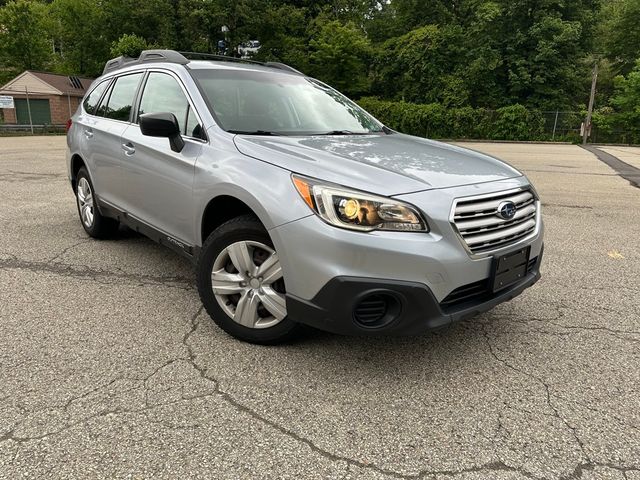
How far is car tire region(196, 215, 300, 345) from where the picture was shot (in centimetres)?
278

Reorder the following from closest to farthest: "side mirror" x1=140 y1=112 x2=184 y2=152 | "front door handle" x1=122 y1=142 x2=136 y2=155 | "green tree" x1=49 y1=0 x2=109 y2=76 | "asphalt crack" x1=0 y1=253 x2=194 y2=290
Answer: "side mirror" x1=140 y1=112 x2=184 y2=152
"front door handle" x1=122 y1=142 x2=136 y2=155
"asphalt crack" x1=0 y1=253 x2=194 y2=290
"green tree" x1=49 y1=0 x2=109 y2=76

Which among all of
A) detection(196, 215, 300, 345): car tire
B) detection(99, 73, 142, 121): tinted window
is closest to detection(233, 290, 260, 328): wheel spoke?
detection(196, 215, 300, 345): car tire

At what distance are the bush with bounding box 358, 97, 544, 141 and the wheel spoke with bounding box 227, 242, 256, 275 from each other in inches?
1277

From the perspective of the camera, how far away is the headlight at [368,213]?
2.41 m

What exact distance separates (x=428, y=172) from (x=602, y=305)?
82.9 inches

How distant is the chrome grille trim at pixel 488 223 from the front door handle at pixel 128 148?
2655 mm

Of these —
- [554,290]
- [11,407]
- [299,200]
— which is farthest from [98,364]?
[554,290]

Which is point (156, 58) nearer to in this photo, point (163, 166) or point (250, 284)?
point (163, 166)

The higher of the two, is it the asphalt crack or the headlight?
the headlight

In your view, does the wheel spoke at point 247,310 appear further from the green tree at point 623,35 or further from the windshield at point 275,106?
the green tree at point 623,35

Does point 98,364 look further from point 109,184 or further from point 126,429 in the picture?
point 109,184

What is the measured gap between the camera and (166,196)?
3.54m

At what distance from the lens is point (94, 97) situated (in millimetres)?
5145

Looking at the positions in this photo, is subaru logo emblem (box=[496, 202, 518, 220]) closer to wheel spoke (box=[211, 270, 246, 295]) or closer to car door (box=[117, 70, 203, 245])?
wheel spoke (box=[211, 270, 246, 295])
